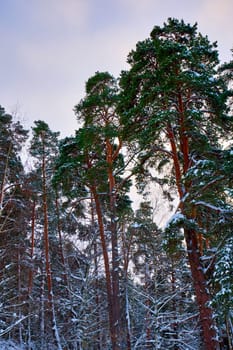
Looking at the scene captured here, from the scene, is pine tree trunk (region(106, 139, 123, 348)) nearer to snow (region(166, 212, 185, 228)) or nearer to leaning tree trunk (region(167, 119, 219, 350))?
leaning tree trunk (region(167, 119, 219, 350))

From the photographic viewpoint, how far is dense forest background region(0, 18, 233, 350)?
7836 mm

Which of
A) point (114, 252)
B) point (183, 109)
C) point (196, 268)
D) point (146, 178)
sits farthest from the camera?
point (146, 178)

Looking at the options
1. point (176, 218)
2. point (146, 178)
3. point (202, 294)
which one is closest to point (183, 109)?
point (146, 178)


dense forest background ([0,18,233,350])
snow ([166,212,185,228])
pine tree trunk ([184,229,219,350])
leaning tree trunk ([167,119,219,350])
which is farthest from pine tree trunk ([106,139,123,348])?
snow ([166,212,185,228])

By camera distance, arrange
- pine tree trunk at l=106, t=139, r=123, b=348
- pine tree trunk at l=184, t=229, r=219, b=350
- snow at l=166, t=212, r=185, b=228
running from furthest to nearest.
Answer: pine tree trunk at l=106, t=139, r=123, b=348 < snow at l=166, t=212, r=185, b=228 < pine tree trunk at l=184, t=229, r=219, b=350

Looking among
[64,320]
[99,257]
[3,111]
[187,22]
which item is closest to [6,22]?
[3,111]

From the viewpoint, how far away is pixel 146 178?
36.2 feet

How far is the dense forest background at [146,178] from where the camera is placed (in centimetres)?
784

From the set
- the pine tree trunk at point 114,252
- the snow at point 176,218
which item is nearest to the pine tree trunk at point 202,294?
the snow at point 176,218

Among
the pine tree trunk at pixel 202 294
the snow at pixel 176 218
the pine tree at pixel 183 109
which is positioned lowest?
the pine tree trunk at pixel 202 294

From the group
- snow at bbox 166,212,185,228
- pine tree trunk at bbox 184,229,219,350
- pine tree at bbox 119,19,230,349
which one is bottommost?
pine tree trunk at bbox 184,229,219,350

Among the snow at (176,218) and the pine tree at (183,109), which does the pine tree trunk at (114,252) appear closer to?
the pine tree at (183,109)

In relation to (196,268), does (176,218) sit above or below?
above

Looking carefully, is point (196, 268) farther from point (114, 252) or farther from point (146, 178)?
point (146, 178)
